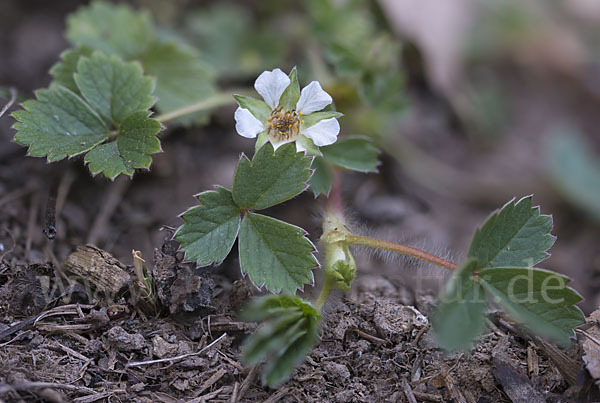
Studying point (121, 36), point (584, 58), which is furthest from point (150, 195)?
point (584, 58)

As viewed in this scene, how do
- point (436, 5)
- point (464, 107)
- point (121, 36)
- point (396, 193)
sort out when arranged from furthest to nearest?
1. point (436, 5)
2. point (464, 107)
3. point (396, 193)
4. point (121, 36)

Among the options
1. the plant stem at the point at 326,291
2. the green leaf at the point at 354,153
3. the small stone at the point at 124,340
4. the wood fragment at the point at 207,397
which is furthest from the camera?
the green leaf at the point at 354,153

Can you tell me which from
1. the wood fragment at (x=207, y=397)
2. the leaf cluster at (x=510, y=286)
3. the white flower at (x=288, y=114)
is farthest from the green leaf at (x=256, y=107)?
the wood fragment at (x=207, y=397)

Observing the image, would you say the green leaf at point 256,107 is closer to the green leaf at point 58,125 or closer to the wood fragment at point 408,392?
the green leaf at point 58,125

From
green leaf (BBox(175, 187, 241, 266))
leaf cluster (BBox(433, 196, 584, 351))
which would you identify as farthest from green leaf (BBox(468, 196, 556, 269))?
green leaf (BBox(175, 187, 241, 266))

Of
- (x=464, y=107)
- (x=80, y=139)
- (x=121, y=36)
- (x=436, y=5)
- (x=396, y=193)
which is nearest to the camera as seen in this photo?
(x=80, y=139)

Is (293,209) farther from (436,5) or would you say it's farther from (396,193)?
(436,5)

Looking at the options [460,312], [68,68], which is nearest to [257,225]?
[460,312]
